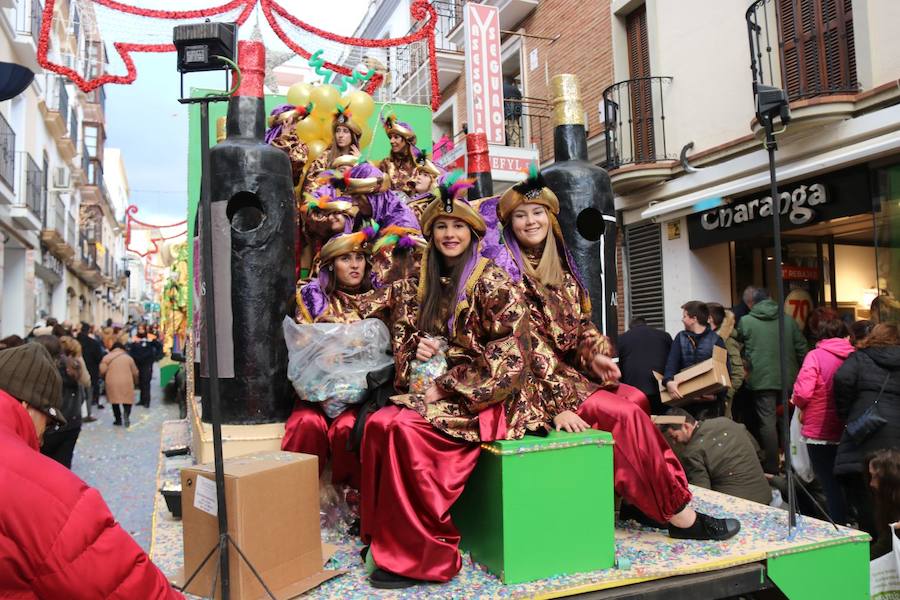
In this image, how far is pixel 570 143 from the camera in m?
4.54

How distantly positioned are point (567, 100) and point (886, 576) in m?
3.25

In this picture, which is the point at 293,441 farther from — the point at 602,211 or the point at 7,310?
the point at 7,310

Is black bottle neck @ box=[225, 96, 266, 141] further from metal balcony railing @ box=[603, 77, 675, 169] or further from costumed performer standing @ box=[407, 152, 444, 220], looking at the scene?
metal balcony railing @ box=[603, 77, 675, 169]

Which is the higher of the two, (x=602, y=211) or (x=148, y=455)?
(x=602, y=211)

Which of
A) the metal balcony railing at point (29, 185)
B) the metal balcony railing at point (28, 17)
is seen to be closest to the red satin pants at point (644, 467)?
the metal balcony railing at point (28, 17)

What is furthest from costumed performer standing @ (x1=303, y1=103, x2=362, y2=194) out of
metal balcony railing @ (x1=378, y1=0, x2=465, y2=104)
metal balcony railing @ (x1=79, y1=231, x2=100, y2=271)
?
metal balcony railing @ (x1=79, y1=231, x2=100, y2=271)

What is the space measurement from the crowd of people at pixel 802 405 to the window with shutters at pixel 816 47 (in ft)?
9.17

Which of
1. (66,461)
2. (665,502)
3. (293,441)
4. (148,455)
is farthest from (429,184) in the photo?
(148,455)

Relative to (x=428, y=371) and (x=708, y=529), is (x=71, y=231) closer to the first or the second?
(x=428, y=371)

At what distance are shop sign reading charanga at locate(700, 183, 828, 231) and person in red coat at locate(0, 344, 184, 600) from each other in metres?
7.62

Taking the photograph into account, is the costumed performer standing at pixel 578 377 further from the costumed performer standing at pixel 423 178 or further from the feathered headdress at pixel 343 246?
the costumed performer standing at pixel 423 178

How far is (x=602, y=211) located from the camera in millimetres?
4363

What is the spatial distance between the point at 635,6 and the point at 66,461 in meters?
10.0

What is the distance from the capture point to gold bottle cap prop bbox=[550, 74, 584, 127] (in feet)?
15.0
